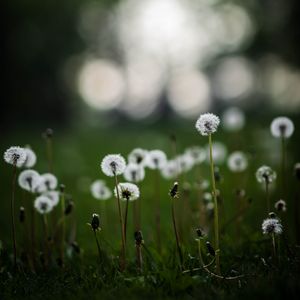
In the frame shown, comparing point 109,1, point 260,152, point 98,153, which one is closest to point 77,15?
point 109,1

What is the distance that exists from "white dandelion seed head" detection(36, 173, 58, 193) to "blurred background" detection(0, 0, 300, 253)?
4.63 metres

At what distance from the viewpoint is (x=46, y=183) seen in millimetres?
2578

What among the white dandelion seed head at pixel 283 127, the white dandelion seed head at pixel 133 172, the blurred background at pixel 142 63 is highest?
the blurred background at pixel 142 63

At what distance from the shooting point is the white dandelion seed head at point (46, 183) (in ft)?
8.10

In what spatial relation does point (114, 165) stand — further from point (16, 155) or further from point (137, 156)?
point (16, 155)

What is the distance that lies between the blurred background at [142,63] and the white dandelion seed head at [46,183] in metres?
4.63

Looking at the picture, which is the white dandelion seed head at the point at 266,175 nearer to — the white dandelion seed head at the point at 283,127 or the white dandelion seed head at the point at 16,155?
the white dandelion seed head at the point at 283,127

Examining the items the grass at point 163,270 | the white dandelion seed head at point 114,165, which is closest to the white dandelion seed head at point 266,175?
the grass at point 163,270

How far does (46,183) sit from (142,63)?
23733 millimetres

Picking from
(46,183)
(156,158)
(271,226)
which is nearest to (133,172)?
(156,158)

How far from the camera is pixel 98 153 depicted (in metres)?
7.96

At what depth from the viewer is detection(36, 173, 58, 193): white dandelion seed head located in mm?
2469

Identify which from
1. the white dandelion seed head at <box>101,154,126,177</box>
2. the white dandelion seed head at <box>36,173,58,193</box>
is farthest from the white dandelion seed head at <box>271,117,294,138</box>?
the white dandelion seed head at <box>36,173,58,193</box>

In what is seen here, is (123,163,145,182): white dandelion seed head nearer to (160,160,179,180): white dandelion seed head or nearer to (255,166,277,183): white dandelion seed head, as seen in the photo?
(160,160,179,180): white dandelion seed head
